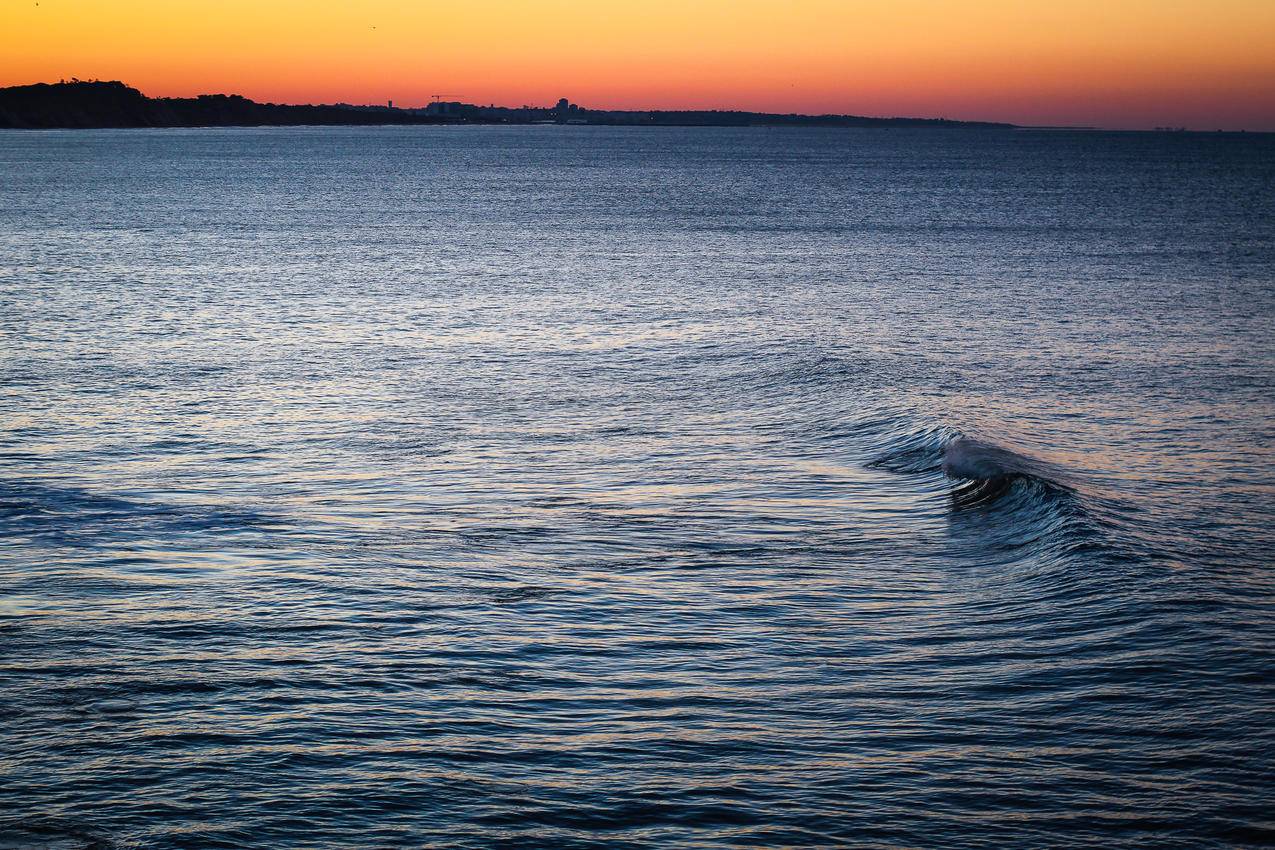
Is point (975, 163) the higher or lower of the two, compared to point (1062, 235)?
higher

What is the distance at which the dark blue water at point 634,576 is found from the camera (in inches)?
374

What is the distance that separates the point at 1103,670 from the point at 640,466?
925 centimetres

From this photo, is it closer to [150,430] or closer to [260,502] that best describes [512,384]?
[150,430]

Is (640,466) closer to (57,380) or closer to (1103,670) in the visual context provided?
(1103,670)

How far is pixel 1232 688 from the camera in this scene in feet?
38.0

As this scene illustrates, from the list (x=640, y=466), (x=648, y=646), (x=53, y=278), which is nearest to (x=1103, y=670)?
(x=648, y=646)

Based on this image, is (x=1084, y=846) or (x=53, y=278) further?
(x=53, y=278)

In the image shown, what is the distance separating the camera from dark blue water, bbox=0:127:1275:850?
951 centimetres

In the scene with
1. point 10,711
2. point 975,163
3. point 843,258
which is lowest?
point 10,711

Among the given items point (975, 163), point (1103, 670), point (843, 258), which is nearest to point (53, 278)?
point (843, 258)

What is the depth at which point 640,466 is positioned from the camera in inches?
782

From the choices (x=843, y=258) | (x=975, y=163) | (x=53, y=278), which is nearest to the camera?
(x=53, y=278)

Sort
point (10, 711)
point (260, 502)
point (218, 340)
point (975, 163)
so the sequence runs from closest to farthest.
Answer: point (10, 711), point (260, 502), point (218, 340), point (975, 163)

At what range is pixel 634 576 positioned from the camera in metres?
14.5
